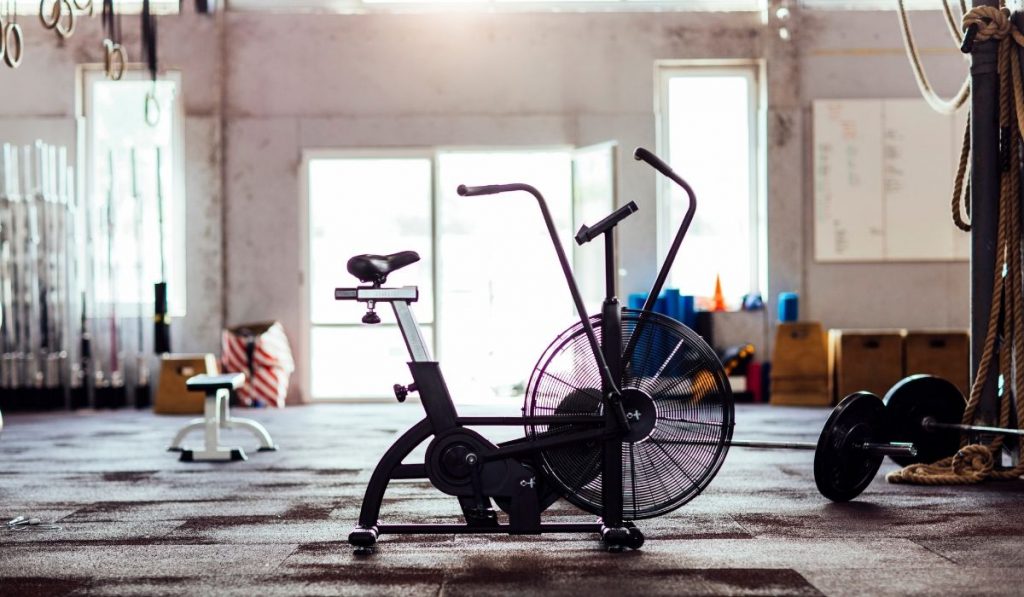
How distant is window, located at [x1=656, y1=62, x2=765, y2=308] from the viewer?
9.02m

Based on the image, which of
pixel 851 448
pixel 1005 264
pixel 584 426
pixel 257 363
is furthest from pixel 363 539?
pixel 257 363

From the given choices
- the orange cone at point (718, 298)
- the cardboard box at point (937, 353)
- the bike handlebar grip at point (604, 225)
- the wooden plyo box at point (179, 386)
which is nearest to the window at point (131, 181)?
the wooden plyo box at point (179, 386)

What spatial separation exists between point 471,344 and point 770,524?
577 cm

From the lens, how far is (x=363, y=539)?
2.98m

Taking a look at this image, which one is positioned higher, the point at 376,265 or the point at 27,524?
the point at 376,265

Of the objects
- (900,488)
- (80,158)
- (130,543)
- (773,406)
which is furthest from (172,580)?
(80,158)

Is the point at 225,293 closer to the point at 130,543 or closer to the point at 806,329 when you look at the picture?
the point at 806,329

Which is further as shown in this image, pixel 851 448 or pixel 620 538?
pixel 851 448

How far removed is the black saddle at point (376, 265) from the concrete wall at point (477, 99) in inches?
236

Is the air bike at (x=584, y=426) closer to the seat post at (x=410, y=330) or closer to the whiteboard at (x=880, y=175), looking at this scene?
the seat post at (x=410, y=330)

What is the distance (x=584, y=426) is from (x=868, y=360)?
231 inches

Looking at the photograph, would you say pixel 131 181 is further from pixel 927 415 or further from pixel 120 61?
pixel 927 415

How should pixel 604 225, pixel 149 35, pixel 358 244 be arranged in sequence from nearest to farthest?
pixel 604 225
pixel 149 35
pixel 358 244

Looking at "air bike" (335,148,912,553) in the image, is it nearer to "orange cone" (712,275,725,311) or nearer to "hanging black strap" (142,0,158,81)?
"hanging black strap" (142,0,158,81)
